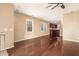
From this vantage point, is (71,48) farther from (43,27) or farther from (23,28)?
(23,28)

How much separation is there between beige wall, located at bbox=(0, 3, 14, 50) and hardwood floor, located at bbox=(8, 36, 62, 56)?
0.48 feet

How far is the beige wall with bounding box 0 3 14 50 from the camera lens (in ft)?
7.80

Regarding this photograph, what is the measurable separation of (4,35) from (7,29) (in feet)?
0.43

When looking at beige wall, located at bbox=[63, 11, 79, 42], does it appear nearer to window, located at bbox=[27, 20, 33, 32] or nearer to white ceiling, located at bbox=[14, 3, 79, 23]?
white ceiling, located at bbox=[14, 3, 79, 23]

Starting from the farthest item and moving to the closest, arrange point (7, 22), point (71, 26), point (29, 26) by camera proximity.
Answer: point (29, 26), point (71, 26), point (7, 22)

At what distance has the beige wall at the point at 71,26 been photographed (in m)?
2.47

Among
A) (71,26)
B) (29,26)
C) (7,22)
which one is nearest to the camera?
(7,22)

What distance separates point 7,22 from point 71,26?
4.24ft

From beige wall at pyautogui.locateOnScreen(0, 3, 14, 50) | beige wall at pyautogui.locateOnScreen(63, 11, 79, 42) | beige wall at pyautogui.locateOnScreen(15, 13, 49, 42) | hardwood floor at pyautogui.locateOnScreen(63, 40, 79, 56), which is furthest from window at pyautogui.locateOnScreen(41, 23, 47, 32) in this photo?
beige wall at pyautogui.locateOnScreen(0, 3, 14, 50)

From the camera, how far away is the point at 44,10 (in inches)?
100

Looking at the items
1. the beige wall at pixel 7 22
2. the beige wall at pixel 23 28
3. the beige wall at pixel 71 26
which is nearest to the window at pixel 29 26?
the beige wall at pixel 23 28

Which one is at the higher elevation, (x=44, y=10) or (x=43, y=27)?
(x=44, y=10)

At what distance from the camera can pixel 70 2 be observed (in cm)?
240

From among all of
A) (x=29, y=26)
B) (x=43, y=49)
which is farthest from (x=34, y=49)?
(x=29, y=26)
